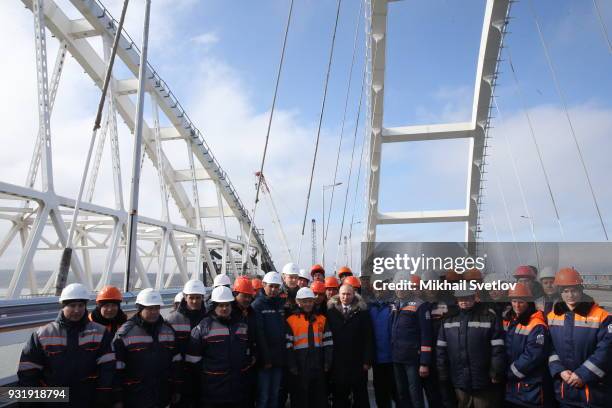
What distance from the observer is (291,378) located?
5137 mm

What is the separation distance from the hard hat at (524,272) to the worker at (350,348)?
192cm

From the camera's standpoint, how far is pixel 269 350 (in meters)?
4.93

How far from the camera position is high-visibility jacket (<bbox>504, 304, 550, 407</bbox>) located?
4305 mm

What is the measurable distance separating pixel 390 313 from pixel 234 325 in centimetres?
221

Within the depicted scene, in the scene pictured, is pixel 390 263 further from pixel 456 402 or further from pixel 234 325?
pixel 234 325

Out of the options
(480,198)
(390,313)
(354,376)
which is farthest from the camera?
(480,198)

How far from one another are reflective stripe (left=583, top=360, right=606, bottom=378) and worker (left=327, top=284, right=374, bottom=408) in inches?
93.3

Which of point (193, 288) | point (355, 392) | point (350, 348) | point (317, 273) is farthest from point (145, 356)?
point (317, 273)

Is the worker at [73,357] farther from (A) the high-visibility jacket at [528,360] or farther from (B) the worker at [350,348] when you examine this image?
(A) the high-visibility jacket at [528,360]

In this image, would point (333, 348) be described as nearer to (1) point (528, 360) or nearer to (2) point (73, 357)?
(1) point (528, 360)

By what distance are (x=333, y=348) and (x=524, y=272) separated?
2566mm

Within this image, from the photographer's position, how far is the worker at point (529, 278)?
5.02 metres

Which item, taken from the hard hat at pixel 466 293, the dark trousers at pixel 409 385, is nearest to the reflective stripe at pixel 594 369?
the hard hat at pixel 466 293

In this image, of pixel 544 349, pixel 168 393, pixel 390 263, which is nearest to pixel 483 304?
pixel 544 349
